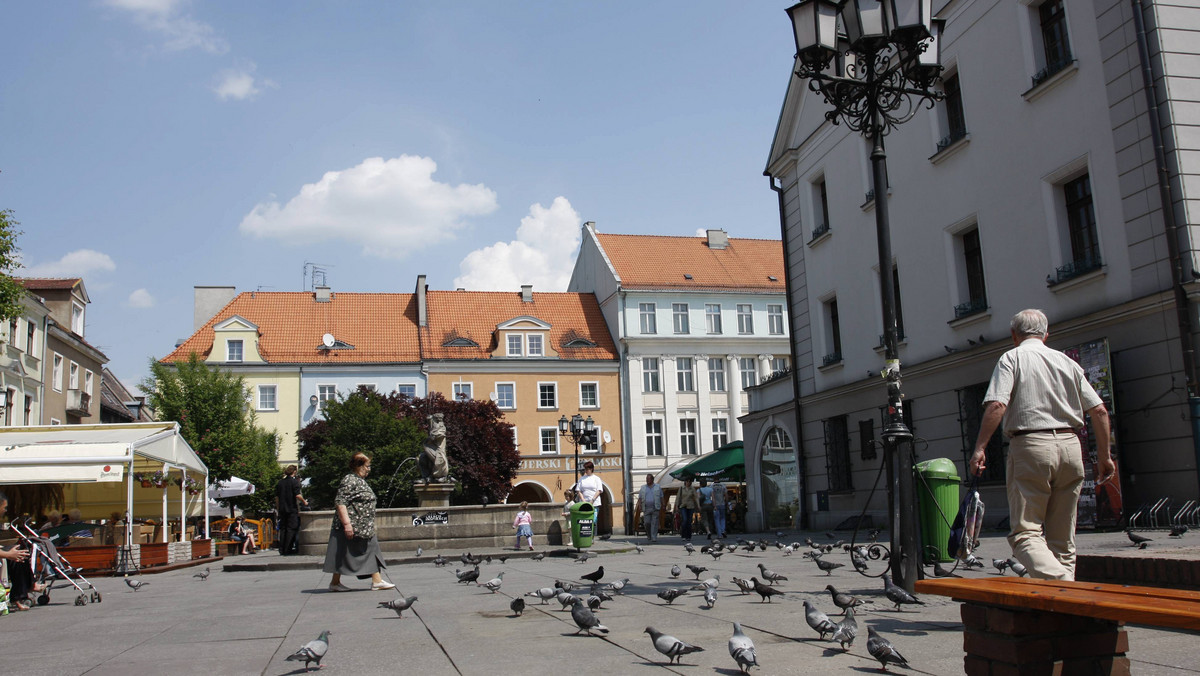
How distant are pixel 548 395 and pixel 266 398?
48.4ft

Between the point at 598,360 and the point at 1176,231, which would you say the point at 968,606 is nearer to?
the point at 1176,231

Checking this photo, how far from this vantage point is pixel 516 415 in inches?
1959

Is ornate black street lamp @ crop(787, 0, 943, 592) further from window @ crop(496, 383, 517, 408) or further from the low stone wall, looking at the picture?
window @ crop(496, 383, 517, 408)

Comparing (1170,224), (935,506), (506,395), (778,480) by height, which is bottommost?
(935,506)

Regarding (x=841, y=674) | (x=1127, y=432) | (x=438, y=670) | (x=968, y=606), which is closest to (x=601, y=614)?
(x=438, y=670)

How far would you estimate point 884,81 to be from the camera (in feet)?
30.0

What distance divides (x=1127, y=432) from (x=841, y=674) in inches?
452

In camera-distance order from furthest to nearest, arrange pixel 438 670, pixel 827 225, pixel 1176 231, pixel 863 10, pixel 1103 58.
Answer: pixel 827 225, pixel 1103 58, pixel 1176 231, pixel 863 10, pixel 438 670

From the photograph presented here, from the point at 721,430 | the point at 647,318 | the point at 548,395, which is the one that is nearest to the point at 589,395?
the point at 548,395

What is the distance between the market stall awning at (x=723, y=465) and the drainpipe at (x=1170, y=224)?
17.5 m

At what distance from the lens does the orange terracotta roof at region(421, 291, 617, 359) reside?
167ft

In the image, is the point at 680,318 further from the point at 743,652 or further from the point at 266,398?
the point at 743,652

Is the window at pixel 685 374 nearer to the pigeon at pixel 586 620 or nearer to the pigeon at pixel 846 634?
the pigeon at pixel 586 620

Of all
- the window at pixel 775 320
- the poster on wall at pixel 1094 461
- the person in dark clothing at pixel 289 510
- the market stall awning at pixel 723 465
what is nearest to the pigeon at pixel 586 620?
the poster on wall at pixel 1094 461
